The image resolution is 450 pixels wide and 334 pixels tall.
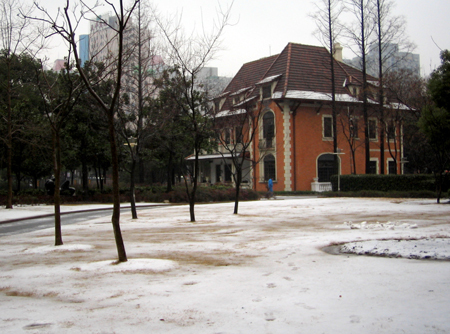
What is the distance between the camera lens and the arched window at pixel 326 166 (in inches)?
1708

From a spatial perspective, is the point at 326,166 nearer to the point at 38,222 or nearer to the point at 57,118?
the point at 38,222

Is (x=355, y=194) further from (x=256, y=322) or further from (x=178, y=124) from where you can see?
(x=256, y=322)

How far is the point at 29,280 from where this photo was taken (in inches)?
257

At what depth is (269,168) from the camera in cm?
4434

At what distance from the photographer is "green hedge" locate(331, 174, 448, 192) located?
29.7m

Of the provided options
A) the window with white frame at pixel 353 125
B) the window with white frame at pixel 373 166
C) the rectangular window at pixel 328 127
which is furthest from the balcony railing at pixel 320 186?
the window with white frame at pixel 373 166

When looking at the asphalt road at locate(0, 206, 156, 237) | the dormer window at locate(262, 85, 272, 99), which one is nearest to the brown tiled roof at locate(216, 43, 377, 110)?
the dormer window at locate(262, 85, 272, 99)

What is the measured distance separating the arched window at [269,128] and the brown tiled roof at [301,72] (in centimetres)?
236

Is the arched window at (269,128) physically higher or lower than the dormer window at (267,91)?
lower

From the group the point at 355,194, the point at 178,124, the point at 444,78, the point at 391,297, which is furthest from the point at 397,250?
the point at 178,124

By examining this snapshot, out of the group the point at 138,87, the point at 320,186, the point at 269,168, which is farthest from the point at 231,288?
the point at 269,168

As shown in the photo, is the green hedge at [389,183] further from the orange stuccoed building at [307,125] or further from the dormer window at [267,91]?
the dormer window at [267,91]

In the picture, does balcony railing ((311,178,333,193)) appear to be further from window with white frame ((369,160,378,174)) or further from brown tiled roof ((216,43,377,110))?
brown tiled roof ((216,43,377,110))

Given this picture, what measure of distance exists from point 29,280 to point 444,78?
1665cm
